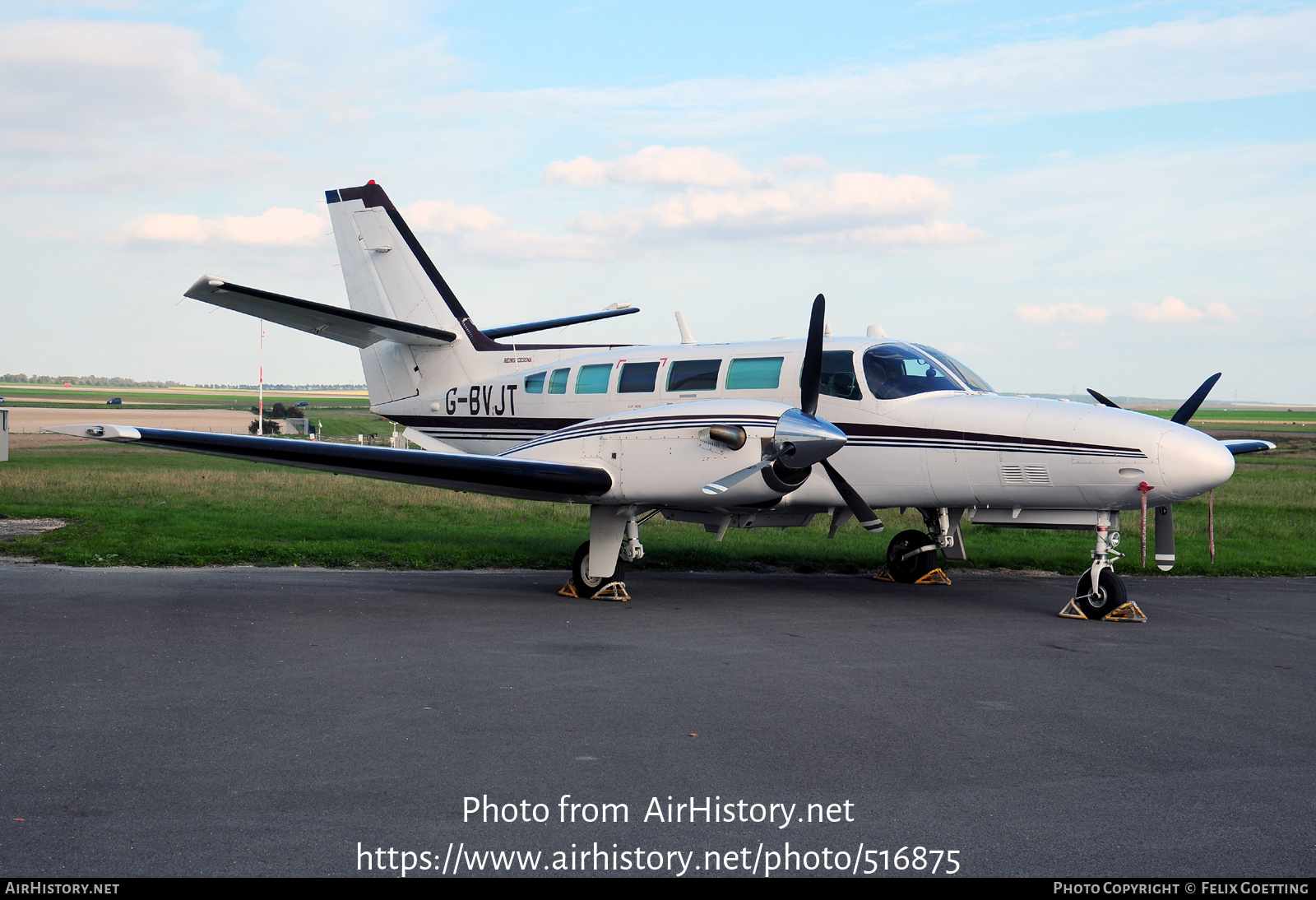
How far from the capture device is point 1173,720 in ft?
21.3

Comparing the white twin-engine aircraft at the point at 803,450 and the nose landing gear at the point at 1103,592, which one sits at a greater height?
the white twin-engine aircraft at the point at 803,450

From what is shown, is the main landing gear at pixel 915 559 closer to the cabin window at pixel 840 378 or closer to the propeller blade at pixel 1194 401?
the cabin window at pixel 840 378

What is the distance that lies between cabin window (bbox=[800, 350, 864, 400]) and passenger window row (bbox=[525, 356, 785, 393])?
0.60m

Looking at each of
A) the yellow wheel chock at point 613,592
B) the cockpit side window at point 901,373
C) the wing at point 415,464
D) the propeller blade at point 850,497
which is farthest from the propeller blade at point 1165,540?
the wing at point 415,464

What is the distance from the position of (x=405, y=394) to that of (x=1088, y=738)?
12.2m

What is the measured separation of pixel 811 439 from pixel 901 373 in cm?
182

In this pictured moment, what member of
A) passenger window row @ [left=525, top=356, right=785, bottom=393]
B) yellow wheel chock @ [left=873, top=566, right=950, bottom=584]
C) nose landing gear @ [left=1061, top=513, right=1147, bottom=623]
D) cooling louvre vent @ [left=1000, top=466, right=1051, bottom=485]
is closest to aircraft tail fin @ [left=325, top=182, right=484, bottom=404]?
passenger window row @ [left=525, top=356, right=785, bottom=393]

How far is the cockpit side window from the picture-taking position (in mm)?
11484

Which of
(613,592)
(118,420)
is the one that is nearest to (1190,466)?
(613,592)

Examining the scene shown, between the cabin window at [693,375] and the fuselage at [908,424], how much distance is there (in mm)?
17

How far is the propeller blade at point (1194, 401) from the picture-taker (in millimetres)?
11719

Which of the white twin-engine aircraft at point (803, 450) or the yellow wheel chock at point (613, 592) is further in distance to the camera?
the yellow wheel chock at point (613, 592)

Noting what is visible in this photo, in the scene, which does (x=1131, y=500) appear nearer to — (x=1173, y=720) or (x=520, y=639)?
(x=1173, y=720)

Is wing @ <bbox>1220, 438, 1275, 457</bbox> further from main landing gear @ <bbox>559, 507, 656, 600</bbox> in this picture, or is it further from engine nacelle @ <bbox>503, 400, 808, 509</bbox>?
main landing gear @ <bbox>559, 507, 656, 600</bbox>
